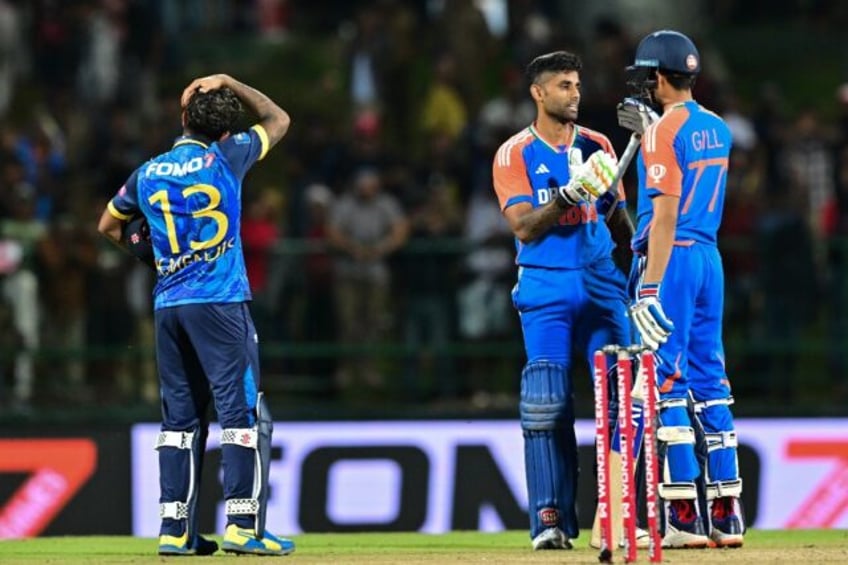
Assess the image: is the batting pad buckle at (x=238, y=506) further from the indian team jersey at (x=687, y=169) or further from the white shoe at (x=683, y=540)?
the indian team jersey at (x=687, y=169)

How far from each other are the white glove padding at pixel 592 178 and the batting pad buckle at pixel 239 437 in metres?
2.04

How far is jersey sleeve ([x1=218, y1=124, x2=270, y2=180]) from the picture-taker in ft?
32.6

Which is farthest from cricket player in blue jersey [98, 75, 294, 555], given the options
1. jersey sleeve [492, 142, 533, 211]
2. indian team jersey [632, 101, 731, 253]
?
indian team jersey [632, 101, 731, 253]

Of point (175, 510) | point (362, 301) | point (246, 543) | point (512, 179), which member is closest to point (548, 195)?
point (512, 179)

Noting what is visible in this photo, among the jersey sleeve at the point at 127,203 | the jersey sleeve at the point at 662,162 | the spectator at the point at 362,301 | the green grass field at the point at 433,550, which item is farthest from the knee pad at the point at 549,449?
the spectator at the point at 362,301

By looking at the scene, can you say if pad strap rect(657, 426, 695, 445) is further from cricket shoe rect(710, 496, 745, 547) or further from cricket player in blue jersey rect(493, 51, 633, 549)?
cricket player in blue jersey rect(493, 51, 633, 549)

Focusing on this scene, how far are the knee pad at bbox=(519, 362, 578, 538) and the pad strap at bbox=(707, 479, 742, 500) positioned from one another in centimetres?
72

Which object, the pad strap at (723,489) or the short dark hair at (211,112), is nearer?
the short dark hair at (211,112)

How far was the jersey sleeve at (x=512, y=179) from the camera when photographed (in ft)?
33.6

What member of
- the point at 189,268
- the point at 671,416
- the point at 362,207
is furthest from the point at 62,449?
the point at 671,416

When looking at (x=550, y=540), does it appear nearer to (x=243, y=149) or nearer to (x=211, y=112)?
(x=243, y=149)

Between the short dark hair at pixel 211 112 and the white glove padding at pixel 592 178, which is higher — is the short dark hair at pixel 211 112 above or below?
above

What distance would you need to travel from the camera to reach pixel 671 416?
988 centimetres

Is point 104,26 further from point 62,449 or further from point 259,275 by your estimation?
point 62,449
